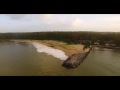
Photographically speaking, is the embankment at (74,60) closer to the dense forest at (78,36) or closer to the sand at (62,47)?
the sand at (62,47)

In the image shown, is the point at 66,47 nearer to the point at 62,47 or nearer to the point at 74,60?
the point at 62,47

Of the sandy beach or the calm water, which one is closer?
the calm water

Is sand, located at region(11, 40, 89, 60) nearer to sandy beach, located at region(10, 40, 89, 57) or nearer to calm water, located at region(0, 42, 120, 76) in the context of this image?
sandy beach, located at region(10, 40, 89, 57)

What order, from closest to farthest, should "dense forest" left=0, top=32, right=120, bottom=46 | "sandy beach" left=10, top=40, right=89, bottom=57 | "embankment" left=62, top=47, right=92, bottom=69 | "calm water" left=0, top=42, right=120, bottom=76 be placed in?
"calm water" left=0, top=42, right=120, bottom=76 < "embankment" left=62, top=47, right=92, bottom=69 < "dense forest" left=0, top=32, right=120, bottom=46 < "sandy beach" left=10, top=40, right=89, bottom=57

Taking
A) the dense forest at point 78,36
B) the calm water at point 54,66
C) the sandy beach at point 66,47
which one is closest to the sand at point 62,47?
the sandy beach at point 66,47

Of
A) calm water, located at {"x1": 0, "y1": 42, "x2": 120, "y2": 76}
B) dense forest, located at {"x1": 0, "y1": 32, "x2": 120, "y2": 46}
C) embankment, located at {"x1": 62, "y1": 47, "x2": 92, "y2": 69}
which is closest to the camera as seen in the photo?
calm water, located at {"x1": 0, "y1": 42, "x2": 120, "y2": 76}

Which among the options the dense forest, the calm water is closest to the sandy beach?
the dense forest

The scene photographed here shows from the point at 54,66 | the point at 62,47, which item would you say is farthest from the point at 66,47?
the point at 54,66
